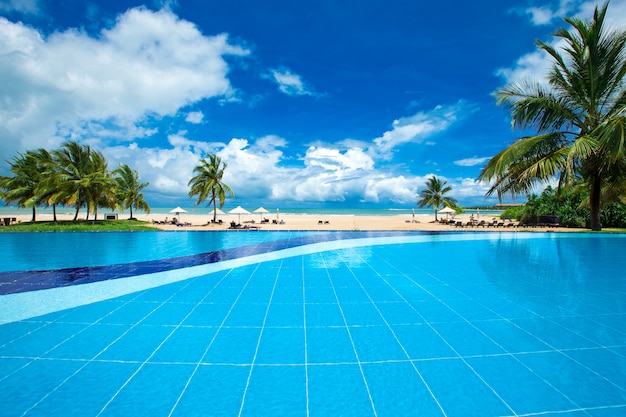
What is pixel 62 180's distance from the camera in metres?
18.7

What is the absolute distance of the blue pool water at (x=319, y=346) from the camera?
2316mm

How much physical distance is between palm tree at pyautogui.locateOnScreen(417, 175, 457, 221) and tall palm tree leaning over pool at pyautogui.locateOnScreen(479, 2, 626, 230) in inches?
807

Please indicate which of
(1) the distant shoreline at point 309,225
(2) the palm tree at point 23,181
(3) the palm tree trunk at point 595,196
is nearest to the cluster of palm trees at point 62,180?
(2) the palm tree at point 23,181

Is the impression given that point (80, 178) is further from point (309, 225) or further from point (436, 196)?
point (436, 196)

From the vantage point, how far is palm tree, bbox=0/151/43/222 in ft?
64.8

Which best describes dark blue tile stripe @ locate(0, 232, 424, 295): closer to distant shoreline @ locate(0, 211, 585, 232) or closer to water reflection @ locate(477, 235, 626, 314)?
water reflection @ locate(477, 235, 626, 314)

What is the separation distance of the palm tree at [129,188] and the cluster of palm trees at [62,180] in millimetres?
6465

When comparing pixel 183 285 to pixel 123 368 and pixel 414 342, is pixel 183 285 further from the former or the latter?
pixel 414 342

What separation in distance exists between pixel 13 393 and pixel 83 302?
2.43m

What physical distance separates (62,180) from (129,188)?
33.4ft

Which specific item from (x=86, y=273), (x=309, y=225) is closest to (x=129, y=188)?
(x=309, y=225)

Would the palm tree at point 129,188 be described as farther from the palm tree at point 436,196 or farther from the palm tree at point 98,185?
the palm tree at point 436,196

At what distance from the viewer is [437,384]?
252 cm

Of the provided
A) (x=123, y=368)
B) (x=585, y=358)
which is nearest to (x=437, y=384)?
(x=585, y=358)
